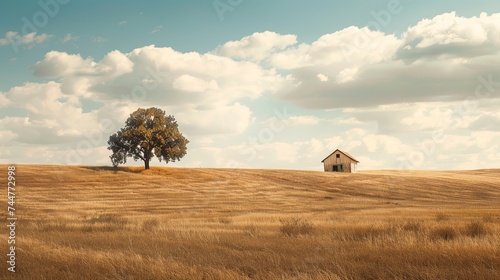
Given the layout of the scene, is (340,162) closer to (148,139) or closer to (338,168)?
(338,168)

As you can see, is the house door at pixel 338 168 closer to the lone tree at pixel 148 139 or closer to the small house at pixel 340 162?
the small house at pixel 340 162

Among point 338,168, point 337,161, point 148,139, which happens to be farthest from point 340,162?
point 148,139

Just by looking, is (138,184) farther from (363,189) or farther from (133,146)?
(363,189)

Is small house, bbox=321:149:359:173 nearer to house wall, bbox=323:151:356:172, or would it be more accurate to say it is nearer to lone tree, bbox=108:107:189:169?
house wall, bbox=323:151:356:172

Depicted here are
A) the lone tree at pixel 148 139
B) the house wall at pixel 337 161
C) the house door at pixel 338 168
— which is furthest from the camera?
the house door at pixel 338 168

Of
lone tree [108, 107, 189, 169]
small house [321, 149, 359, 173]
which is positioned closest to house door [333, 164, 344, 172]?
small house [321, 149, 359, 173]

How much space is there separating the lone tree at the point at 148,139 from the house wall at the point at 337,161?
4142cm

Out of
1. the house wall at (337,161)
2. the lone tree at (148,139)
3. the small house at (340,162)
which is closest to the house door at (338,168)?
the small house at (340,162)

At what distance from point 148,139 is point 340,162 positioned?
47.5m

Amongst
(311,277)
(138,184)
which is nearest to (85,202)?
(138,184)

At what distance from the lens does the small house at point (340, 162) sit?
312 ft

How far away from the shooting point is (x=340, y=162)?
96.3 metres

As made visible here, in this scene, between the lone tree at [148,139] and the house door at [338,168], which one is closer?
the lone tree at [148,139]

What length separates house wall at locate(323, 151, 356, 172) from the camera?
312ft
